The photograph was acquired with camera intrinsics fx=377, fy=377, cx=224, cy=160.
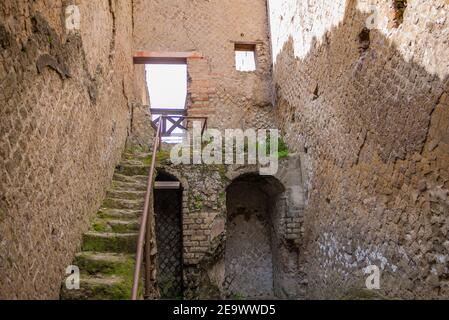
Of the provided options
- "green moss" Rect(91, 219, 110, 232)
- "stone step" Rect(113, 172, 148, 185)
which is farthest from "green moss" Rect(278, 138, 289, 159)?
"green moss" Rect(91, 219, 110, 232)

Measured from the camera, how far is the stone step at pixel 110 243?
4065 mm

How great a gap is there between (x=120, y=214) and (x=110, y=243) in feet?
2.13

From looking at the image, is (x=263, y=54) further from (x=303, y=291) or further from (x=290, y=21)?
(x=303, y=291)

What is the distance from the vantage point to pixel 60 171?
3484 mm

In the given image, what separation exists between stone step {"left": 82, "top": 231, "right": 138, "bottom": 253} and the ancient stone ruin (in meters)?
0.01

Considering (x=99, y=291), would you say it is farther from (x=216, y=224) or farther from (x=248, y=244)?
(x=248, y=244)

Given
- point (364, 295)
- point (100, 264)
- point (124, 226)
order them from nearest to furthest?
point (100, 264) < point (364, 295) < point (124, 226)

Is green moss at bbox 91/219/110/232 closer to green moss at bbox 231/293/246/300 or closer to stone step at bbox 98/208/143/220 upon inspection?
stone step at bbox 98/208/143/220

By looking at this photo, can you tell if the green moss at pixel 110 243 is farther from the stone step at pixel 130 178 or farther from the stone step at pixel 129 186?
the stone step at pixel 130 178

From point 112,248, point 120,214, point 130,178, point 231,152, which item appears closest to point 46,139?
point 112,248

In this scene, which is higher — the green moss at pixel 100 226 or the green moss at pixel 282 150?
the green moss at pixel 282 150

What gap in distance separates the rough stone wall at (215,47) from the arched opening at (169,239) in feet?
7.12

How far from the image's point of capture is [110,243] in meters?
4.09

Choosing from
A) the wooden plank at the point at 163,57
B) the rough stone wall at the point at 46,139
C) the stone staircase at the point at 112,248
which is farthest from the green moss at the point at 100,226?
the wooden plank at the point at 163,57
